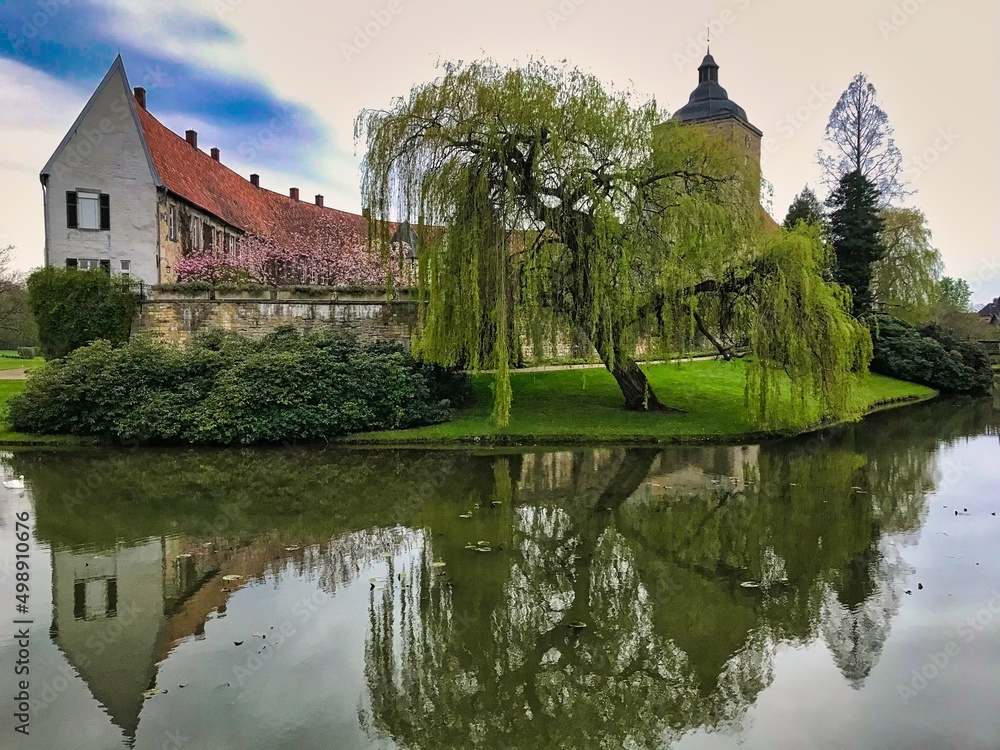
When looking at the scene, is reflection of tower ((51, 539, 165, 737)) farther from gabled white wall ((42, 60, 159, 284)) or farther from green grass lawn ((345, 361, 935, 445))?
gabled white wall ((42, 60, 159, 284))

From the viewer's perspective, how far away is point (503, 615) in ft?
19.3

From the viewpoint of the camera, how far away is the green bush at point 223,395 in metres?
14.8

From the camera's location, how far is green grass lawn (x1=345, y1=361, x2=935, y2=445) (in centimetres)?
1520

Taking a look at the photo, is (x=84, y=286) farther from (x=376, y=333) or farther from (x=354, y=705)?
(x=354, y=705)

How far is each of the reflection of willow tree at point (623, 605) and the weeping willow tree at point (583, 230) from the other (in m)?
4.14

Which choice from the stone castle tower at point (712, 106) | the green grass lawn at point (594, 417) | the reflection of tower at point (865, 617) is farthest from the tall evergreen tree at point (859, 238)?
the reflection of tower at point (865, 617)

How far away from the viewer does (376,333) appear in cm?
1994

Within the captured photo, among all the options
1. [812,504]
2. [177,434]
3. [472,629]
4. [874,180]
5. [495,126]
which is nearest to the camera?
[472,629]

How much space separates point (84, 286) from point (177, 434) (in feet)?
24.4

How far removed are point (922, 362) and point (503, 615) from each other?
1077 inches

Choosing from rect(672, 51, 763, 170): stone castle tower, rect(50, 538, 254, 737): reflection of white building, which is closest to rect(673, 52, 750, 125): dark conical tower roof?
rect(672, 51, 763, 170): stone castle tower

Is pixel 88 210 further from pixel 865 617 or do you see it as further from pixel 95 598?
pixel 865 617

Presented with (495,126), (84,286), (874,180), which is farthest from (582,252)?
(874,180)

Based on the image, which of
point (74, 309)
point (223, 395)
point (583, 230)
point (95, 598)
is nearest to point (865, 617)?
point (95, 598)
